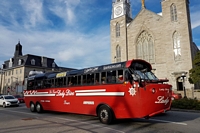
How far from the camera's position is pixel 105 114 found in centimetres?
905

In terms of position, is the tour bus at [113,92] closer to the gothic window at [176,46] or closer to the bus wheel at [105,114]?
the bus wheel at [105,114]

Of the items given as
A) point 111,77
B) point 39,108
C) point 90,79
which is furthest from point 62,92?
point 111,77

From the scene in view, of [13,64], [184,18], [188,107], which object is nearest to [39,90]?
[188,107]

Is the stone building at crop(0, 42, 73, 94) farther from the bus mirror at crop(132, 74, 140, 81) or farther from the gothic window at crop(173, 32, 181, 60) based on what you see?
the bus mirror at crop(132, 74, 140, 81)

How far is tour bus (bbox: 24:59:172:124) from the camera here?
783 cm

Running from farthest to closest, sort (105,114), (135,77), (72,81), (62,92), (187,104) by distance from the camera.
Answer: (187,104) < (62,92) < (72,81) < (105,114) < (135,77)

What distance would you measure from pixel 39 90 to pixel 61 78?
3449 mm

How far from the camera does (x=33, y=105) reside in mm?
15570

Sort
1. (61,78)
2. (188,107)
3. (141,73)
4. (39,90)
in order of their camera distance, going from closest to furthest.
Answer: (141,73)
(61,78)
(39,90)
(188,107)

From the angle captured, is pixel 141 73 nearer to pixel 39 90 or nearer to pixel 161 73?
pixel 39 90

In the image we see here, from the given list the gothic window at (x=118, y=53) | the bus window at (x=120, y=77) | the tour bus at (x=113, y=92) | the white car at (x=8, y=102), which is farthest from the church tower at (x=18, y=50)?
the bus window at (x=120, y=77)

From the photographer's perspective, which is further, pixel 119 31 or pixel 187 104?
pixel 119 31

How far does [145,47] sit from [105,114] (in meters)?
34.2

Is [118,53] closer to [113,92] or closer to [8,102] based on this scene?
[8,102]
